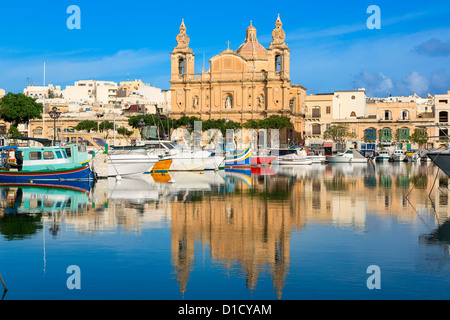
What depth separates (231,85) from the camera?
9106cm

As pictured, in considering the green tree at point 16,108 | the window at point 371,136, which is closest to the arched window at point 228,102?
the green tree at point 16,108

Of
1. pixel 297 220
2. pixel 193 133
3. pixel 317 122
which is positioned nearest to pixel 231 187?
pixel 297 220

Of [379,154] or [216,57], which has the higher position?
[216,57]

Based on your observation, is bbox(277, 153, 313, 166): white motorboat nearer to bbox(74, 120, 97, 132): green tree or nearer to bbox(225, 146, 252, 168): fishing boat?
bbox(225, 146, 252, 168): fishing boat

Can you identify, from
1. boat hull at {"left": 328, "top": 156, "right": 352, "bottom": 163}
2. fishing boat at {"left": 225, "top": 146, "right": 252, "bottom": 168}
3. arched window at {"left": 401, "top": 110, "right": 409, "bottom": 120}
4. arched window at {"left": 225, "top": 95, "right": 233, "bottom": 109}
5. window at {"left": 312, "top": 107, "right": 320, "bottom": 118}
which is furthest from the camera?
window at {"left": 312, "top": 107, "right": 320, "bottom": 118}

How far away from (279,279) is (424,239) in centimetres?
580

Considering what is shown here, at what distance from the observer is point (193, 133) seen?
8656 cm

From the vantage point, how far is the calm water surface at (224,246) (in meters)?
10.6

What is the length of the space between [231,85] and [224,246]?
77944 mm

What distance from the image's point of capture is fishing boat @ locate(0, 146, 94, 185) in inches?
1347

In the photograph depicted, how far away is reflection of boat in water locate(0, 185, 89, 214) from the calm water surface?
0.08m

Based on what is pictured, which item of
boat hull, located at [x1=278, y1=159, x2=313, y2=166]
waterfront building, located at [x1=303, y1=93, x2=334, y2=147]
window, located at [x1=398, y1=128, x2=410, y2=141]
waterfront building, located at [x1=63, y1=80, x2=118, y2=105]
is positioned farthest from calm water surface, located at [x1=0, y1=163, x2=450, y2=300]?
waterfront building, located at [x1=63, y1=80, x2=118, y2=105]

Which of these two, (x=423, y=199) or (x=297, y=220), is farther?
(x=423, y=199)

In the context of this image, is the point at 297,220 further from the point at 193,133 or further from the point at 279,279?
the point at 193,133
